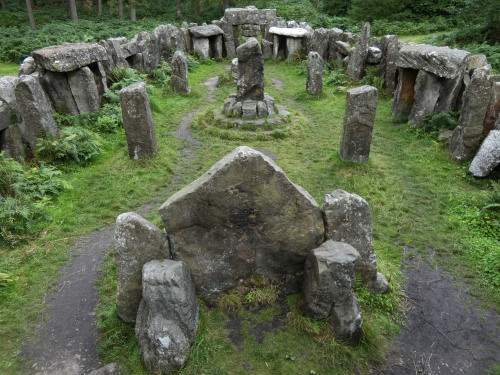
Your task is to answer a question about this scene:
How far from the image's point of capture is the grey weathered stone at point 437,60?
10.9m

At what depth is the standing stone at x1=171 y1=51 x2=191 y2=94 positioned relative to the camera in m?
15.6

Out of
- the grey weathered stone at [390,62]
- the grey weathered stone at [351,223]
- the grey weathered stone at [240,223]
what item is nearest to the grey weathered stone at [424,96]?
the grey weathered stone at [390,62]

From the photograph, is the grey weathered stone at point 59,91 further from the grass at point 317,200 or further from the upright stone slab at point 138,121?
the upright stone slab at point 138,121

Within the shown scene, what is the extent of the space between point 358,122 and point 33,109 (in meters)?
8.78

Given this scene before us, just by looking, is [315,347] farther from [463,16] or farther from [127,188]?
[463,16]

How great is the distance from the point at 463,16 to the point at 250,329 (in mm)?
21897

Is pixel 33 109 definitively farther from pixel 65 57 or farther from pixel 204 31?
pixel 204 31

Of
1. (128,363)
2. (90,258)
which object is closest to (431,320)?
(128,363)

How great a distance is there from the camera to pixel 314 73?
15.8 metres

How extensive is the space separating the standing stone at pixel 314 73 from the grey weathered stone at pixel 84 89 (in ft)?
29.2

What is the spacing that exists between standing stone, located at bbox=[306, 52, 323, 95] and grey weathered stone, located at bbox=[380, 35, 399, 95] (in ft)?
9.13

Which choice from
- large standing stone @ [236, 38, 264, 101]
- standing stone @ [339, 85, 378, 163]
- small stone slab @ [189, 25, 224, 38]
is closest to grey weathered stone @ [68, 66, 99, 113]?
large standing stone @ [236, 38, 264, 101]

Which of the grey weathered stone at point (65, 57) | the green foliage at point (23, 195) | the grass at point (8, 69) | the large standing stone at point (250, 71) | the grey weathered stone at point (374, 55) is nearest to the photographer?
the green foliage at point (23, 195)

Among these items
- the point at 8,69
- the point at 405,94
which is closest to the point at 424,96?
the point at 405,94
